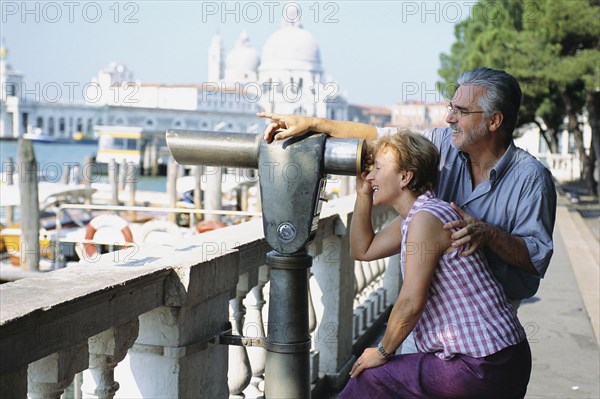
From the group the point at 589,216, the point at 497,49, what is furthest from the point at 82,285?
the point at 497,49

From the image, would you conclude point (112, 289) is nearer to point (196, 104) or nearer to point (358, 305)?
point (358, 305)

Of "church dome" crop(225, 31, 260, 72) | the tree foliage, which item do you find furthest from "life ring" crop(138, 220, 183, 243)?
"church dome" crop(225, 31, 260, 72)

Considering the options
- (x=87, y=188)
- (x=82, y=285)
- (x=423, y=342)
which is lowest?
(x=87, y=188)

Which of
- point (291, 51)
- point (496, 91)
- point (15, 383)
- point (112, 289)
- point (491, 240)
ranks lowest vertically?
point (15, 383)

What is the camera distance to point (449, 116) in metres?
2.41

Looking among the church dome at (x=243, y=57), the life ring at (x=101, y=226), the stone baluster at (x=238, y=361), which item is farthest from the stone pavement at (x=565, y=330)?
the church dome at (x=243, y=57)

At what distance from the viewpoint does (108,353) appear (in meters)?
2.38

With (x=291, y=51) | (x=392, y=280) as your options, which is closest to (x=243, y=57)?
(x=291, y=51)

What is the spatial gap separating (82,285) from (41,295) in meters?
0.15

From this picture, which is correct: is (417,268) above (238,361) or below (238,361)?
above

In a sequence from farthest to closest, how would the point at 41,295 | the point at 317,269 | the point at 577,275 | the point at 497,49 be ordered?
the point at 497,49 < the point at 577,275 < the point at 317,269 < the point at 41,295

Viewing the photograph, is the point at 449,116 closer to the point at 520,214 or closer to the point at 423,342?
the point at 520,214

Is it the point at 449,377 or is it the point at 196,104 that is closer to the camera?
the point at 449,377

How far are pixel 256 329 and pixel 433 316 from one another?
146 cm
